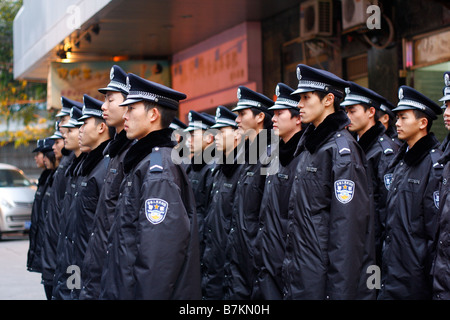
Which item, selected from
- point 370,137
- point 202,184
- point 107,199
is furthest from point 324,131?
point 202,184

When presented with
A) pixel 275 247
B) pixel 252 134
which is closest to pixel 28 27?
pixel 252 134

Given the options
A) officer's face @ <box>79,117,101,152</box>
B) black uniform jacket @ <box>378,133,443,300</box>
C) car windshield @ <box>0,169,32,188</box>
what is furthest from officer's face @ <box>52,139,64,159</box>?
car windshield @ <box>0,169,32,188</box>

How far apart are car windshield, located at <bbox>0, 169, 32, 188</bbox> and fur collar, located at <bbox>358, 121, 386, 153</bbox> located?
592 inches

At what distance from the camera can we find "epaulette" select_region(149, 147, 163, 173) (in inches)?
187

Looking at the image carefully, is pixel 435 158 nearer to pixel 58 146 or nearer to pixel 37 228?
pixel 58 146

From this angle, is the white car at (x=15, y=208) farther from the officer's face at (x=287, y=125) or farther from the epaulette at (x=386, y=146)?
the officer's face at (x=287, y=125)

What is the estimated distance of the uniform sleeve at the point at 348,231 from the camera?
4883 millimetres

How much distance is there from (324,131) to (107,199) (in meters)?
1.58

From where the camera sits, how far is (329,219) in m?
5.07

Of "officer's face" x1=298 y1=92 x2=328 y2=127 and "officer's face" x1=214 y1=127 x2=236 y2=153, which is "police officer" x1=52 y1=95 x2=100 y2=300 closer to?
"officer's face" x1=214 y1=127 x2=236 y2=153

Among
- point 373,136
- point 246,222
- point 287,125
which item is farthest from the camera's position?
point 373,136
